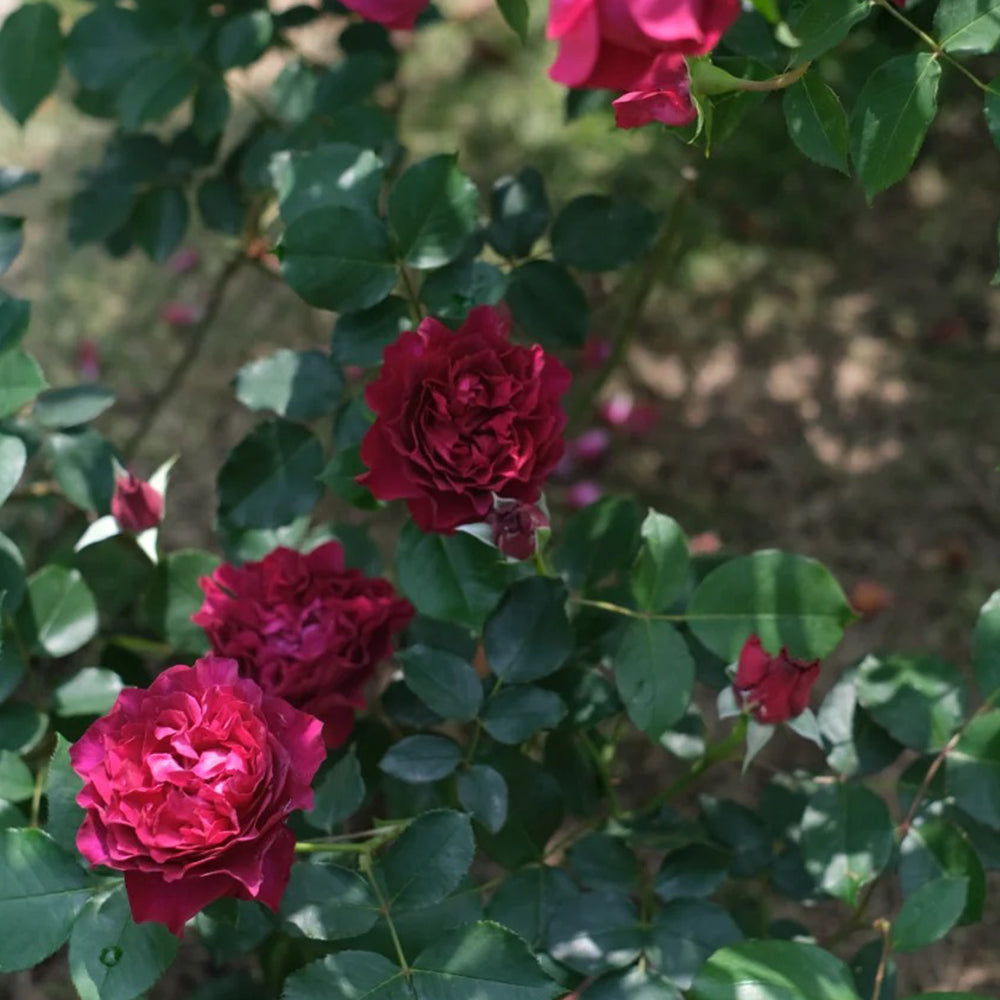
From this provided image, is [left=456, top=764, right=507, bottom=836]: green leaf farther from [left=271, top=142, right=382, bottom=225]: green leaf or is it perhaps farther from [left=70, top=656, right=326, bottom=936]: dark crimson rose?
[left=271, top=142, right=382, bottom=225]: green leaf

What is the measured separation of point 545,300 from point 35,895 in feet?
2.67

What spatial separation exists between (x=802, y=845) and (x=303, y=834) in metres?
0.51

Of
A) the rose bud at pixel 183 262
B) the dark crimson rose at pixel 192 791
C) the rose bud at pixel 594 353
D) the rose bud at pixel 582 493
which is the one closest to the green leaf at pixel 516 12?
the dark crimson rose at pixel 192 791

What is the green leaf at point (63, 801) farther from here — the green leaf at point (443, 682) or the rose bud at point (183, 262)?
the rose bud at point (183, 262)

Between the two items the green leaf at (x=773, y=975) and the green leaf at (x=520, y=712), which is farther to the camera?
the green leaf at (x=520, y=712)

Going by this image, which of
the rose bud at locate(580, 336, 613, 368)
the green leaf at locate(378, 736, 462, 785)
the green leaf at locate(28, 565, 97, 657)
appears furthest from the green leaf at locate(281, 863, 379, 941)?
the rose bud at locate(580, 336, 613, 368)

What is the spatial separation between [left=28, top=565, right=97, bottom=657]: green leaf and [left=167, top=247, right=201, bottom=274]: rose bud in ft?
4.44

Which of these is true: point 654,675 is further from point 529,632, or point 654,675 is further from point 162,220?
point 162,220

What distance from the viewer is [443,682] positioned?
3.68 ft

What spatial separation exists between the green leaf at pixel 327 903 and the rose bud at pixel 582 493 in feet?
4.08

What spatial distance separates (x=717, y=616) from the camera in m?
1.13

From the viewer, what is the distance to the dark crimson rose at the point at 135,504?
116 cm

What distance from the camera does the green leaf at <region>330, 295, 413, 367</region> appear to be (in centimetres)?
120

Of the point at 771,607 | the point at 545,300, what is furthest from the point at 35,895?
the point at 545,300
